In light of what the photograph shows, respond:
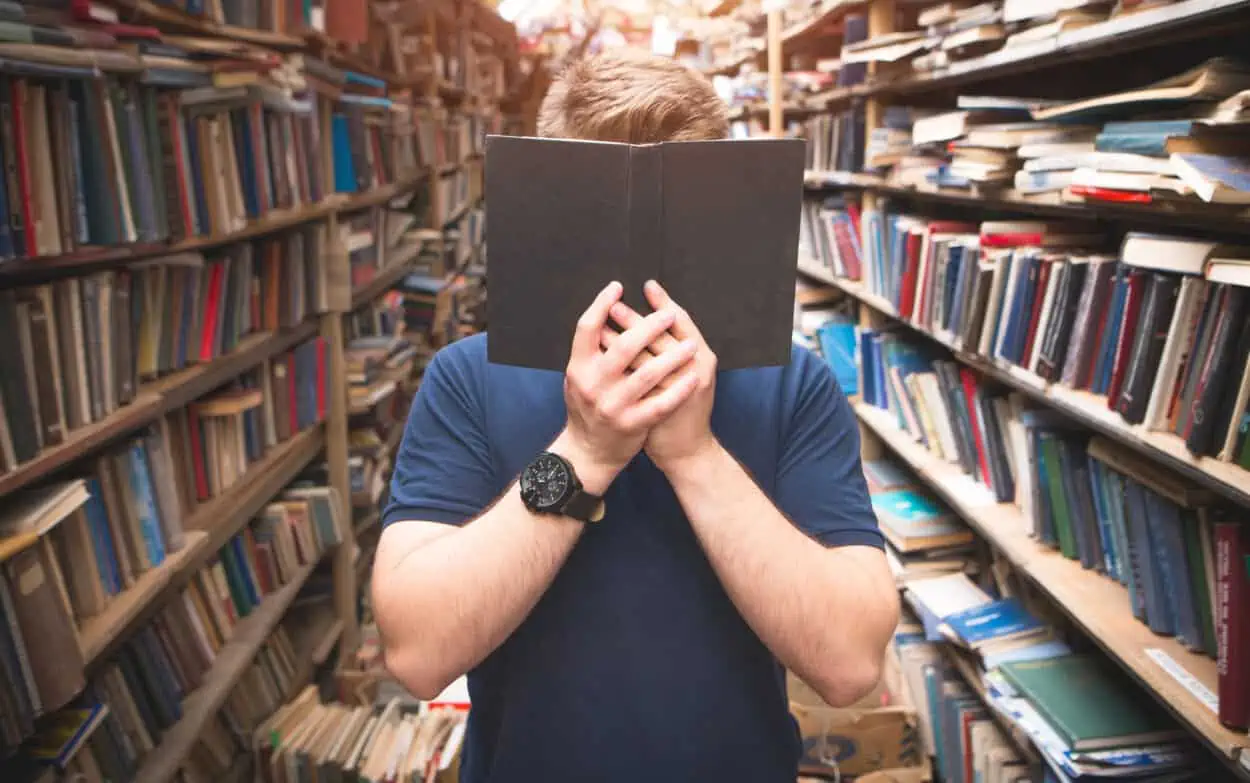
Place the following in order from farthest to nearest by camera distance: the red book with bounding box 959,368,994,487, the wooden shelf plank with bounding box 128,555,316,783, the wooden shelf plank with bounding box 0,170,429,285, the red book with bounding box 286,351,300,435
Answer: the red book with bounding box 286,351,300,435 → the red book with bounding box 959,368,994,487 → the wooden shelf plank with bounding box 128,555,316,783 → the wooden shelf plank with bounding box 0,170,429,285

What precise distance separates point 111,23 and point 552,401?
4.03 feet

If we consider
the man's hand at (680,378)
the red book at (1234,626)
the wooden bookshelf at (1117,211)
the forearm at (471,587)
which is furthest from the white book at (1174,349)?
the forearm at (471,587)

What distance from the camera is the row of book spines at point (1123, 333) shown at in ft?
4.43

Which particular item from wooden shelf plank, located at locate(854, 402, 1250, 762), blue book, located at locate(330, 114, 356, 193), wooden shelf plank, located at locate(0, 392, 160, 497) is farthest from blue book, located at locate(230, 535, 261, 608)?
wooden shelf plank, located at locate(854, 402, 1250, 762)

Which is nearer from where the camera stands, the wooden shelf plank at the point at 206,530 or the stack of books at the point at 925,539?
the wooden shelf plank at the point at 206,530

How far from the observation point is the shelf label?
140 centimetres

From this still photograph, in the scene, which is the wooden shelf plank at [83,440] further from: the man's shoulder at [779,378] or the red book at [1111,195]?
the red book at [1111,195]

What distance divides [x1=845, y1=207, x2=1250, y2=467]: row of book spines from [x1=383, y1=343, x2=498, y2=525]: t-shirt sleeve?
1040mm

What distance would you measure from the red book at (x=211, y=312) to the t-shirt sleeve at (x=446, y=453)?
4.54ft

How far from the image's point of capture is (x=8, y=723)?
135 centimetres

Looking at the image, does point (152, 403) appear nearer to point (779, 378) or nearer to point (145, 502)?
point (145, 502)

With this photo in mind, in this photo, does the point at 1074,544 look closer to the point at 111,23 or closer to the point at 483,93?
the point at 111,23

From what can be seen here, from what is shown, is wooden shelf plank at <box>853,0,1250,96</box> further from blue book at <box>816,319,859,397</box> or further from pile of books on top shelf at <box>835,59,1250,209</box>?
blue book at <box>816,319,859,397</box>

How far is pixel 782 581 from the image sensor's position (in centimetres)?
88
